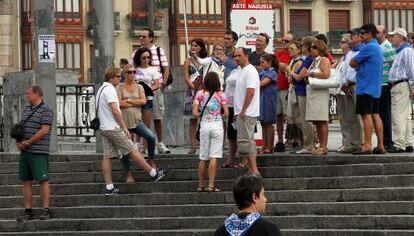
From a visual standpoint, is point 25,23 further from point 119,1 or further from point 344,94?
point 344,94

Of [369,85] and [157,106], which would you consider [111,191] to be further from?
[369,85]

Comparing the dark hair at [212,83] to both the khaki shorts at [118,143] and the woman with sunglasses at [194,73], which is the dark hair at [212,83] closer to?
the khaki shorts at [118,143]

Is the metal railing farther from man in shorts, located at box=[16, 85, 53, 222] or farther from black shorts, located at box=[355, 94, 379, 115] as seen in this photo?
black shorts, located at box=[355, 94, 379, 115]

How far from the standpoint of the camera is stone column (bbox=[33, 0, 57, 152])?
2161 cm

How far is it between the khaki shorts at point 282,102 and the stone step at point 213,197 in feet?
9.29

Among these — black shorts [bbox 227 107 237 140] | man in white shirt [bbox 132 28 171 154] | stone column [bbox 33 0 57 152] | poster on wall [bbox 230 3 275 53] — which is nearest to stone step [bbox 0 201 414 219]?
black shorts [bbox 227 107 237 140]

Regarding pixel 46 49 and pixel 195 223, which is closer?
pixel 195 223

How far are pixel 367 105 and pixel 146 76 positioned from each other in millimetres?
3645

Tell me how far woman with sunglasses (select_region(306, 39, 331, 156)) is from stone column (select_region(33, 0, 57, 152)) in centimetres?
467

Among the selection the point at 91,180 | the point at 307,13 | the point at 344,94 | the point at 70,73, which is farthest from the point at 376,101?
the point at 307,13

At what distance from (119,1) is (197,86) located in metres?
52.4

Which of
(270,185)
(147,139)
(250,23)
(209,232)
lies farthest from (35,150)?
(250,23)

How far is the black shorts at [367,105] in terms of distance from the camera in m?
18.4

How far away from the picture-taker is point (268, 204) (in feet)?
56.7
